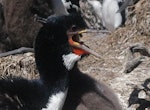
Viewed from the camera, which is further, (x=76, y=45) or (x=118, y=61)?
(x=118, y=61)

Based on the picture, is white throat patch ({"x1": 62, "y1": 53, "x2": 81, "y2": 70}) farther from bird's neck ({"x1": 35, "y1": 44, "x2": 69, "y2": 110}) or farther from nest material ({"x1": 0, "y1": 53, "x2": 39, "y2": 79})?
nest material ({"x1": 0, "y1": 53, "x2": 39, "y2": 79})

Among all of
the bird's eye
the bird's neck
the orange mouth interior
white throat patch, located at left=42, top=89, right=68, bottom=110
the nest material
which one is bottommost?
the nest material

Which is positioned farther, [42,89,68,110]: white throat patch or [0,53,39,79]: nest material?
[0,53,39,79]: nest material

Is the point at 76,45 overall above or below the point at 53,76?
above

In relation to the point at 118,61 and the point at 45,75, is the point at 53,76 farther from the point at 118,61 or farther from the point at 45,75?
the point at 118,61

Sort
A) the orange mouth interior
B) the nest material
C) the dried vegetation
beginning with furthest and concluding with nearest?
the nest material < the dried vegetation < the orange mouth interior

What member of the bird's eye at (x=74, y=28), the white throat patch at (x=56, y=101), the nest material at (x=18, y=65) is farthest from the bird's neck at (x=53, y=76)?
the nest material at (x=18, y=65)

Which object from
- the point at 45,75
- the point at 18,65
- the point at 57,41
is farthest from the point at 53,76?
the point at 18,65

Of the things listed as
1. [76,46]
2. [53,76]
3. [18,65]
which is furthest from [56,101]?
[18,65]

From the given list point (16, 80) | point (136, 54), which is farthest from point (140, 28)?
point (16, 80)

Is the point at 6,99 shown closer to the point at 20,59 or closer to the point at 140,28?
the point at 20,59

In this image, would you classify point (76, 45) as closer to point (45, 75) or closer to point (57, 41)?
point (57, 41)

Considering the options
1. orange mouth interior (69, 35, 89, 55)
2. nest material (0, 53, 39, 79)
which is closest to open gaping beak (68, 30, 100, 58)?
orange mouth interior (69, 35, 89, 55)

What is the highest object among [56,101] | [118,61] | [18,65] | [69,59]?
[69,59]
